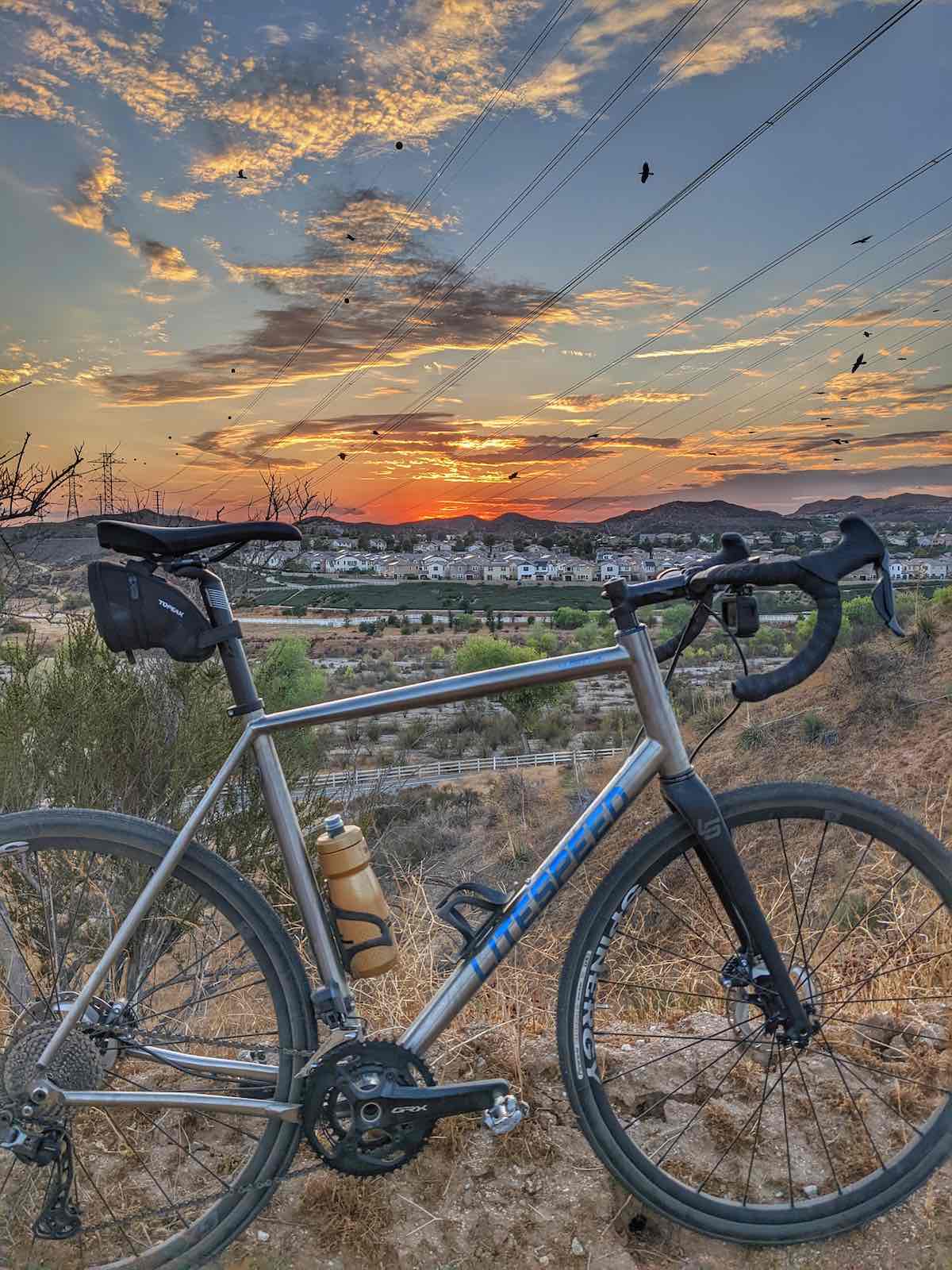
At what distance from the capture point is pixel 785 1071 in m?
2.67

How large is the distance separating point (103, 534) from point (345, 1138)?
147cm

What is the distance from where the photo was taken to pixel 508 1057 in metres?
2.71

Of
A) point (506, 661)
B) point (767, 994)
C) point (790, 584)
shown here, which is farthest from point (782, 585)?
point (506, 661)

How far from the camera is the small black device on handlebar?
6.39 ft

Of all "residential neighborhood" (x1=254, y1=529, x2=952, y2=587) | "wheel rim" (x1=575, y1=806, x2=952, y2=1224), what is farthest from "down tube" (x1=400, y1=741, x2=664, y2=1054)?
"residential neighborhood" (x1=254, y1=529, x2=952, y2=587)

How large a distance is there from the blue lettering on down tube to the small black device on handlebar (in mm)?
418

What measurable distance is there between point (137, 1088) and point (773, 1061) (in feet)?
5.71

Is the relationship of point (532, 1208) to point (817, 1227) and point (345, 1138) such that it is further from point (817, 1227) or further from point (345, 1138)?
point (817, 1227)

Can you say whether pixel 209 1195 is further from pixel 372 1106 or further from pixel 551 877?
pixel 551 877

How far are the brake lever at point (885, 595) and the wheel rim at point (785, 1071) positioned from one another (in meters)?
0.49

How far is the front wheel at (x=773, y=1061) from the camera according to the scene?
2.18 meters

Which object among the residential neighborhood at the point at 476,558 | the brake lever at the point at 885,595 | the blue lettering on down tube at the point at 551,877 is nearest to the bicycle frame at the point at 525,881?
the blue lettering on down tube at the point at 551,877

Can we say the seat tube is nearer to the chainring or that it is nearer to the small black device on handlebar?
the chainring

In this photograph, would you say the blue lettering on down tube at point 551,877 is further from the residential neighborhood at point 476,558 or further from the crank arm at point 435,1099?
the residential neighborhood at point 476,558
